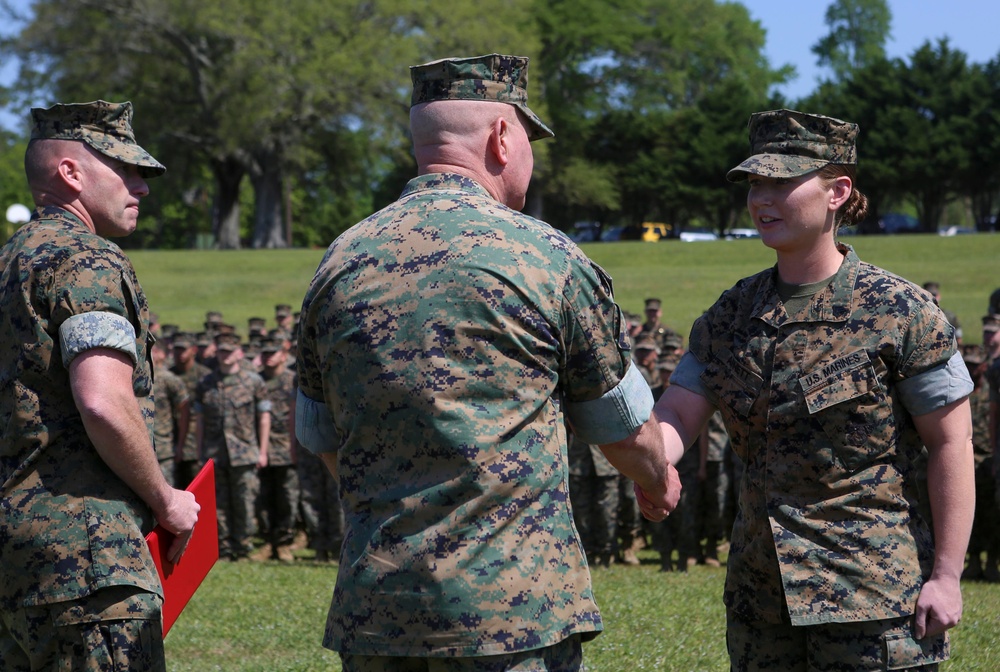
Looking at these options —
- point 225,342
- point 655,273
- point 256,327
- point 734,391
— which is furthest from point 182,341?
point 655,273

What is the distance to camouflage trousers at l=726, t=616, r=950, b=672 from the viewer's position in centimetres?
317

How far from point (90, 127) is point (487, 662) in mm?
2204

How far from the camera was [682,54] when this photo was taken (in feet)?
219

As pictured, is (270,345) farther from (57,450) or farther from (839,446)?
(839,446)

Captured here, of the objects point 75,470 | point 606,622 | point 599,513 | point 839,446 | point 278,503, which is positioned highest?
point 839,446

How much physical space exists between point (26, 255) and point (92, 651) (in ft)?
3.82

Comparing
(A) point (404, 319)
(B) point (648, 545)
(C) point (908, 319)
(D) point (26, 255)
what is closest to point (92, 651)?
(D) point (26, 255)

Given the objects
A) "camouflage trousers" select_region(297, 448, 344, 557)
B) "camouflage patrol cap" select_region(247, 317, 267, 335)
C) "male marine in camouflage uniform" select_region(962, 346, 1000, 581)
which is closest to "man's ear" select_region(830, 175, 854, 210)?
"male marine in camouflage uniform" select_region(962, 346, 1000, 581)

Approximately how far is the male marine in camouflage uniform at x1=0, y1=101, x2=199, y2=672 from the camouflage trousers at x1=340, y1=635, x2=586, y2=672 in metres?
1.02

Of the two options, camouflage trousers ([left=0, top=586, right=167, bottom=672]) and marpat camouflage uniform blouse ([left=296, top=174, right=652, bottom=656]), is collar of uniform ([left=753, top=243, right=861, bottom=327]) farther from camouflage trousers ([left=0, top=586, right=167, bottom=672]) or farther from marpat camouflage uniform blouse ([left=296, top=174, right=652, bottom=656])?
camouflage trousers ([left=0, top=586, right=167, bottom=672])

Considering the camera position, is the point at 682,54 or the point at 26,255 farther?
the point at 682,54

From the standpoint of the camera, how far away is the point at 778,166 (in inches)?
135

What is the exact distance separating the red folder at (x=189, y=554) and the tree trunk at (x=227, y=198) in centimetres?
5091

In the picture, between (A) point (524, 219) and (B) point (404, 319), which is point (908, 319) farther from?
(B) point (404, 319)
